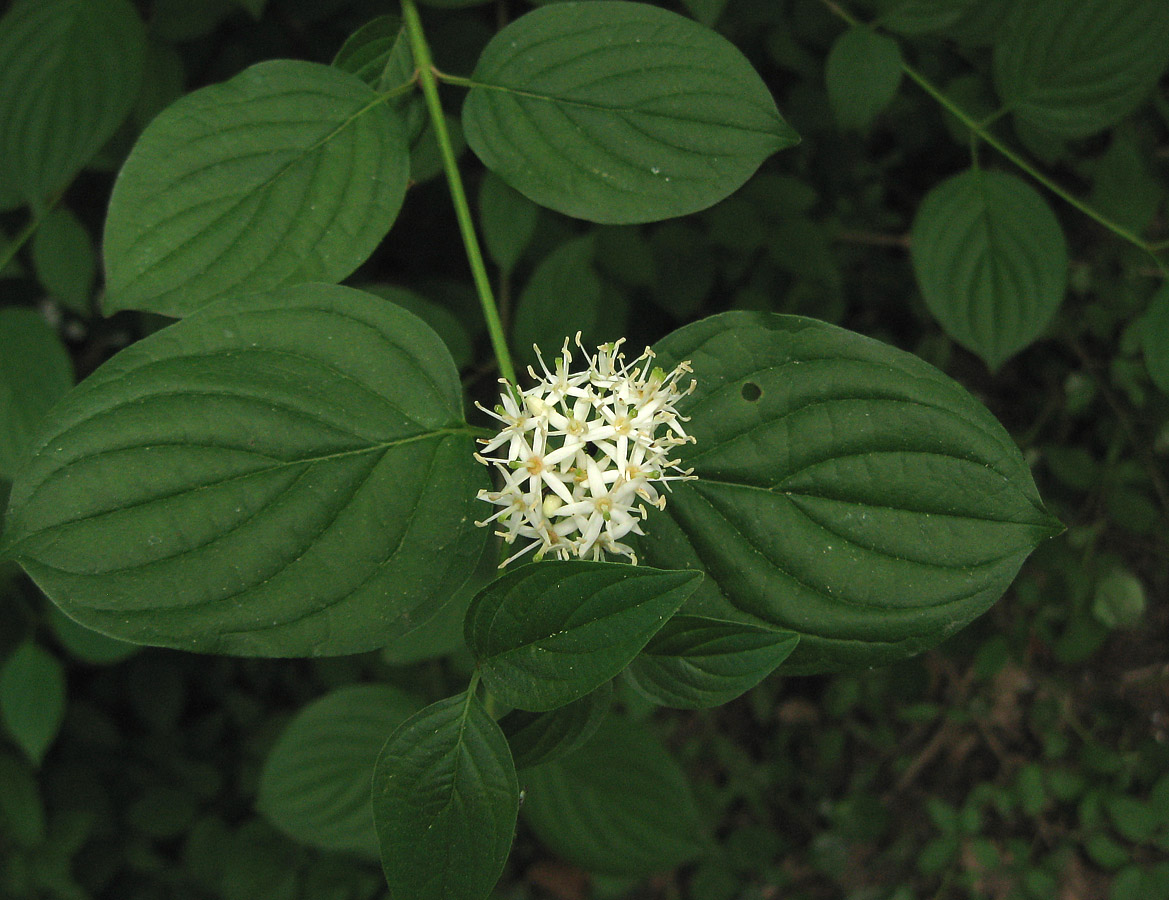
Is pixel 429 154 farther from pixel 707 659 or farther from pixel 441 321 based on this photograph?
pixel 707 659

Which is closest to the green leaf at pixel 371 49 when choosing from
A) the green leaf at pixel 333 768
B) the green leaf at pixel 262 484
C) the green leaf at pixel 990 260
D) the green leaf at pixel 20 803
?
the green leaf at pixel 262 484

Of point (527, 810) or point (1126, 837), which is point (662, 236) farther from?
point (1126, 837)

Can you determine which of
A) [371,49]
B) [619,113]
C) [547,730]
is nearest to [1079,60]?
[619,113]

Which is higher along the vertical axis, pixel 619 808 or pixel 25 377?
pixel 25 377

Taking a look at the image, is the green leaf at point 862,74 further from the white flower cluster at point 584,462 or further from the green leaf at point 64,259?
the green leaf at point 64,259

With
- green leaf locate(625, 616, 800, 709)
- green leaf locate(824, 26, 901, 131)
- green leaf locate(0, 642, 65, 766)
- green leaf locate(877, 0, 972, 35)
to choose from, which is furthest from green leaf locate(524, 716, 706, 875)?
green leaf locate(877, 0, 972, 35)

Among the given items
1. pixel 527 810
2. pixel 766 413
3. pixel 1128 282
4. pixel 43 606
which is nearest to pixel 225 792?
pixel 43 606

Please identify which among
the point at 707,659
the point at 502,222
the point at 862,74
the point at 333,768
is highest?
the point at 862,74
